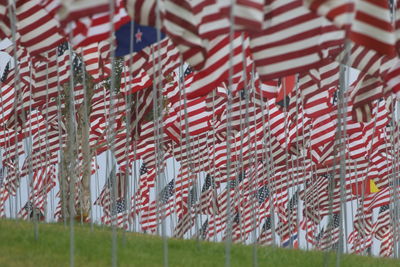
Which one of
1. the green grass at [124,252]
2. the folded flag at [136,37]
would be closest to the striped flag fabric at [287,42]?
the folded flag at [136,37]

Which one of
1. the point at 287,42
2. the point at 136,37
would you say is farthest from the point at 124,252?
the point at 287,42

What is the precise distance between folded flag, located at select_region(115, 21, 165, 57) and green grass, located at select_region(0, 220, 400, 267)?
3440 mm

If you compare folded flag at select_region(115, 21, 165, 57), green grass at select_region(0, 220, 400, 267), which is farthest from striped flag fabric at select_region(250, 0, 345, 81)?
green grass at select_region(0, 220, 400, 267)

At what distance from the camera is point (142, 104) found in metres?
20.5

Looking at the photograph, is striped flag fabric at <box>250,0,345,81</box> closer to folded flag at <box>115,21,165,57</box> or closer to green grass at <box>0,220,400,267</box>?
folded flag at <box>115,21,165,57</box>

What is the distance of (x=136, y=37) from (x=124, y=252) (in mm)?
3907

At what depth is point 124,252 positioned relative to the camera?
12906 mm

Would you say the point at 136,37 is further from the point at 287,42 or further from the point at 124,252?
the point at 287,42

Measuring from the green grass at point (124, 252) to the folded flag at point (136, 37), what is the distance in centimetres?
344

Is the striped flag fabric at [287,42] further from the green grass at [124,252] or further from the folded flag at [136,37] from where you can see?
the green grass at [124,252]

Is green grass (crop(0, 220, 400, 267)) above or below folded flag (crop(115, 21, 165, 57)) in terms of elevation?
below

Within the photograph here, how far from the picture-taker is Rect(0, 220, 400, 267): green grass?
39.0 ft

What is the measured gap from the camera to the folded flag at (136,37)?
Result: 1424cm

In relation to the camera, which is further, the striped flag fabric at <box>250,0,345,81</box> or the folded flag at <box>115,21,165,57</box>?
the folded flag at <box>115,21,165,57</box>
